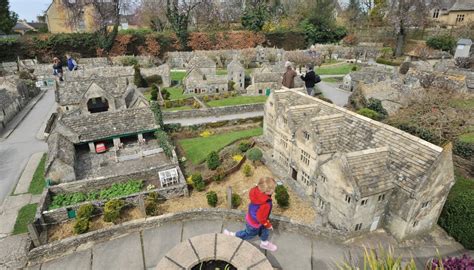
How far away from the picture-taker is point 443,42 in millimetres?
74000

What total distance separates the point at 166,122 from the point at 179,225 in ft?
81.7

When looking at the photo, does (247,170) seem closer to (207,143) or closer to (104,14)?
(207,143)

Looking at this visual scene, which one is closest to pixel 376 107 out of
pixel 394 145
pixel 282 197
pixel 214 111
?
pixel 394 145

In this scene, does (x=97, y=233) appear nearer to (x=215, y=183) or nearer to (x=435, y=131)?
(x=215, y=183)

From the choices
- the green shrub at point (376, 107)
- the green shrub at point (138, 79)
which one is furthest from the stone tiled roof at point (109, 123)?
the green shrub at point (376, 107)

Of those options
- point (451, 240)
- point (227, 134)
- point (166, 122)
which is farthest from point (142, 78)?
point (451, 240)

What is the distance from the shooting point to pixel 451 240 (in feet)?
62.0

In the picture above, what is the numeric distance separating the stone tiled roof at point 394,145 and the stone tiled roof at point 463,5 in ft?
289

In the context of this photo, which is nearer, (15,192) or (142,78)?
(15,192)

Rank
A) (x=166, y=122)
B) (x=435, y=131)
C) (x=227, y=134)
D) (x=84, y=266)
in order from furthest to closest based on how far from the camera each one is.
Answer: (x=166, y=122) → (x=227, y=134) → (x=435, y=131) → (x=84, y=266)

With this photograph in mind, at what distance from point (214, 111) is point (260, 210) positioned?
100.0 ft

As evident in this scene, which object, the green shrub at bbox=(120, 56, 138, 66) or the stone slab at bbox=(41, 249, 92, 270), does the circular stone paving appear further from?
the green shrub at bbox=(120, 56, 138, 66)

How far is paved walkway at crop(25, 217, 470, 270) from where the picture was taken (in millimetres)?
13992

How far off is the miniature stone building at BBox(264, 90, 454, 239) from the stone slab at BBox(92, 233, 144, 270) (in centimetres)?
1177
